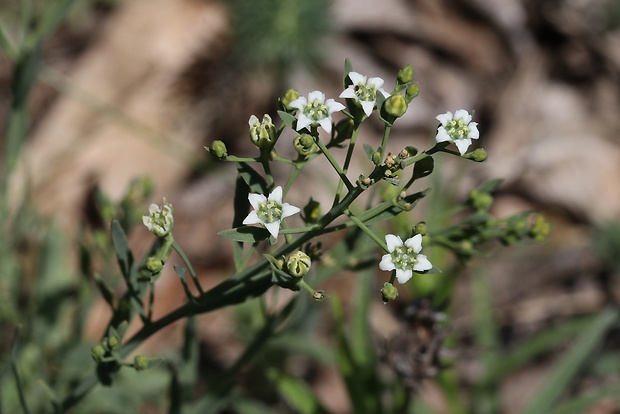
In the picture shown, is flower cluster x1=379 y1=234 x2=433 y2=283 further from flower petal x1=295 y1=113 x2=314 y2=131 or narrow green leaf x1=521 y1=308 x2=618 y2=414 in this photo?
narrow green leaf x1=521 y1=308 x2=618 y2=414

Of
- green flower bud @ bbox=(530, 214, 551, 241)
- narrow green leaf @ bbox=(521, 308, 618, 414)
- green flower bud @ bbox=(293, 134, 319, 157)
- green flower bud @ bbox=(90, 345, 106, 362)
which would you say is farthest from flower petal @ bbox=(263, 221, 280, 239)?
narrow green leaf @ bbox=(521, 308, 618, 414)

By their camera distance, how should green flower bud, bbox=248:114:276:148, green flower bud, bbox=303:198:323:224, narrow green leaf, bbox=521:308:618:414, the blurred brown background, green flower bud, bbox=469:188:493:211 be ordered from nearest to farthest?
green flower bud, bbox=248:114:276:148 → green flower bud, bbox=303:198:323:224 → green flower bud, bbox=469:188:493:211 → narrow green leaf, bbox=521:308:618:414 → the blurred brown background

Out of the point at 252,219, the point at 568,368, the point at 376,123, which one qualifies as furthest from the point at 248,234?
the point at 376,123

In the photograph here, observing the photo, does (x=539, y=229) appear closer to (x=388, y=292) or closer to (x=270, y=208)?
(x=388, y=292)

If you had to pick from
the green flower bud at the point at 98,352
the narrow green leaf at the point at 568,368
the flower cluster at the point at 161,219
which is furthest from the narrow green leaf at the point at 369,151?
the narrow green leaf at the point at 568,368

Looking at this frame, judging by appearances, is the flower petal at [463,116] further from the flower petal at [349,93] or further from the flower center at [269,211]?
the flower center at [269,211]

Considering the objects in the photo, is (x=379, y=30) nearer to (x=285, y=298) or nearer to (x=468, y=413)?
(x=285, y=298)
